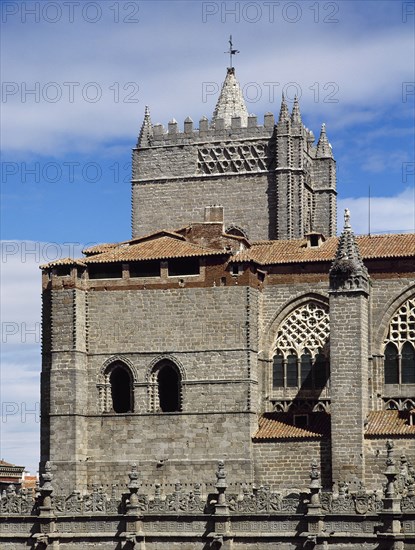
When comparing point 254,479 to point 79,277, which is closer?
point 254,479

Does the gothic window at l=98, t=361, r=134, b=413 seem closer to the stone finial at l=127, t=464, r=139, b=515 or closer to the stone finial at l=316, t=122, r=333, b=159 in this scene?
the stone finial at l=127, t=464, r=139, b=515

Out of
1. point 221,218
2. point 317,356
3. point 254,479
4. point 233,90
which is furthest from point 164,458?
point 233,90

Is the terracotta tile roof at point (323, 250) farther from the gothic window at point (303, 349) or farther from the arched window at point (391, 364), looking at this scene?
the arched window at point (391, 364)

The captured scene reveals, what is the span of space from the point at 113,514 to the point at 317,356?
12.9 metres

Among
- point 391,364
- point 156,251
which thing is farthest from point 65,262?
point 391,364

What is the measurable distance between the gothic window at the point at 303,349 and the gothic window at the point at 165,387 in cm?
379

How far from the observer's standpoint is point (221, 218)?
196 feet

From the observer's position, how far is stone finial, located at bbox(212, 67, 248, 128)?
7106 cm

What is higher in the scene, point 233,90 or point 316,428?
point 233,90

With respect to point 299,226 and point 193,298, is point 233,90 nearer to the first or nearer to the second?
point 299,226

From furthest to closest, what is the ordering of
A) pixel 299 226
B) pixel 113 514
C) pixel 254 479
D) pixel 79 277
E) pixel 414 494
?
1. pixel 299 226
2. pixel 79 277
3. pixel 254 479
4. pixel 113 514
5. pixel 414 494

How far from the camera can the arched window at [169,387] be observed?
182 ft

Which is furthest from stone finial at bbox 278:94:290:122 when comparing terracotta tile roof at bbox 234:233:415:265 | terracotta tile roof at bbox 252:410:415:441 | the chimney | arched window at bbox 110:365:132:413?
terracotta tile roof at bbox 252:410:415:441

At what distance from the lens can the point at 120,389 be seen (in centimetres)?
5644
